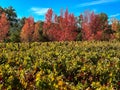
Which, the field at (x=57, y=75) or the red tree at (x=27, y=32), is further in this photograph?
the red tree at (x=27, y=32)

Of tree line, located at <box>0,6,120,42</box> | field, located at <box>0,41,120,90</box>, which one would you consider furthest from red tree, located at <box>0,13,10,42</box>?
field, located at <box>0,41,120,90</box>

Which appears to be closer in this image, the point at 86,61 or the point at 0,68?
the point at 0,68

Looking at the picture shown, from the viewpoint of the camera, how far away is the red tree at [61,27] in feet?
174

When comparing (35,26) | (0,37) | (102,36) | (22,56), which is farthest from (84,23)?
(22,56)

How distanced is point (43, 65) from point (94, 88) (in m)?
4.34

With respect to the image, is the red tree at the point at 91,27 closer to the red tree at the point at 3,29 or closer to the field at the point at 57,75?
the red tree at the point at 3,29

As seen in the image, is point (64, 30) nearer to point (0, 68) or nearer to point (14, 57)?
point (14, 57)

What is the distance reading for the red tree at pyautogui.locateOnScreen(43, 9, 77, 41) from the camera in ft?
174

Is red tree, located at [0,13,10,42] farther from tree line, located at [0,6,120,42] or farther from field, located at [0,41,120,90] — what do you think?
field, located at [0,41,120,90]

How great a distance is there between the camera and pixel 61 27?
180 ft

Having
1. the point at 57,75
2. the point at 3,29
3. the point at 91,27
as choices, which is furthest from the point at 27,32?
the point at 57,75


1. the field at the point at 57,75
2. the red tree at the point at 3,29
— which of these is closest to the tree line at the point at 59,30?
the red tree at the point at 3,29

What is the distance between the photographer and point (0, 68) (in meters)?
11.8

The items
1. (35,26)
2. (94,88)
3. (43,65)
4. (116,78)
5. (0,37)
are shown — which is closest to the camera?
(94,88)
